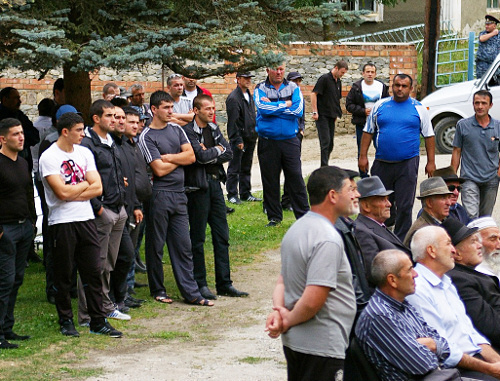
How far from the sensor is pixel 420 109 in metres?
10.8

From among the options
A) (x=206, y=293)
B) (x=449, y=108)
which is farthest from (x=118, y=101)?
(x=449, y=108)

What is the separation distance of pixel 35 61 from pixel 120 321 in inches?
110

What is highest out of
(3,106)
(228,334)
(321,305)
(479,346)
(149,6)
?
(149,6)

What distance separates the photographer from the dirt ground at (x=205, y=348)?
23.3 feet

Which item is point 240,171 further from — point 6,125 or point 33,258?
point 6,125

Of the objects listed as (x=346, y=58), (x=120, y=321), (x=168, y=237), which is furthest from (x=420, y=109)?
(x=346, y=58)

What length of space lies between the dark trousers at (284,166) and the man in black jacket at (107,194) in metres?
4.07

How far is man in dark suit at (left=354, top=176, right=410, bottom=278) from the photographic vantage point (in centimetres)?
655

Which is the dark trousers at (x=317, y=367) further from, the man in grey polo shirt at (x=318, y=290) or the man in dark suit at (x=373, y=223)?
the man in dark suit at (x=373, y=223)

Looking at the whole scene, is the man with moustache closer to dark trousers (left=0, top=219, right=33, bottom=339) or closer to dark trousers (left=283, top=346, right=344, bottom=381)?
dark trousers (left=283, top=346, right=344, bottom=381)

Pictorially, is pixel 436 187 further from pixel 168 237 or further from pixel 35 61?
pixel 35 61

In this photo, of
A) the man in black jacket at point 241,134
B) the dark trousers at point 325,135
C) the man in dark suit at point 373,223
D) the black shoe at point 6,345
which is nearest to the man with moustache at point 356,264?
the man in dark suit at point 373,223

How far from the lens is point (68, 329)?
800 centimetres

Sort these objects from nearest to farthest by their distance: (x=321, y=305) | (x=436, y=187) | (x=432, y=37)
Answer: (x=321, y=305), (x=436, y=187), (x=432, y=37)
